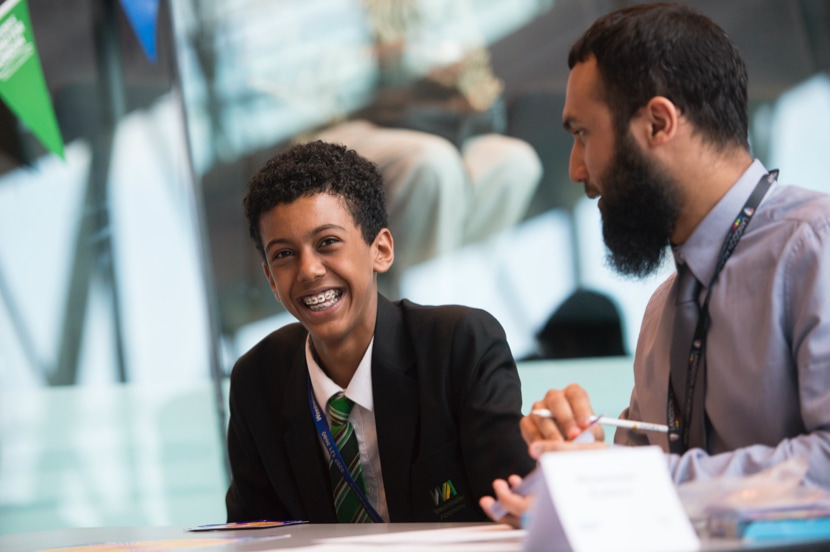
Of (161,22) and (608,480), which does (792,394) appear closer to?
(608,480)

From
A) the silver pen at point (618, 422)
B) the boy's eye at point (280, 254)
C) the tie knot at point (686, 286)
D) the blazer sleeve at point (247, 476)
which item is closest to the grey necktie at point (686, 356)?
the tie knot at point (686, 286)

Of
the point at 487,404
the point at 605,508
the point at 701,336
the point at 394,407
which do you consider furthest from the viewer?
the point at 394,407

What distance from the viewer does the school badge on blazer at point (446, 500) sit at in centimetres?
191

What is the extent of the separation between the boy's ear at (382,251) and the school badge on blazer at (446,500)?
0.54 meters

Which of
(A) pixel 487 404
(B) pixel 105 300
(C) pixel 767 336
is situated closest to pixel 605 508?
(C) pixel 767 336

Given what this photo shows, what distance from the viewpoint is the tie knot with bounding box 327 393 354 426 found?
6.77 ft

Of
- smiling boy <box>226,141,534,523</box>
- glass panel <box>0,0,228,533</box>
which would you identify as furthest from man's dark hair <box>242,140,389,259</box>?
glass panel <box>0,0,228,533</box>

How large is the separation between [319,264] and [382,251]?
0.84ft

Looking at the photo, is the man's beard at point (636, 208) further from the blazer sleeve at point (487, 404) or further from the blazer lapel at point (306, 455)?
the blazer lapel at point (306, 455)

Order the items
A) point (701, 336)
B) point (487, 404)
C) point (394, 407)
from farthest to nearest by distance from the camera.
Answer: point (394, 407) < point (487, 404) < point (701, 336)

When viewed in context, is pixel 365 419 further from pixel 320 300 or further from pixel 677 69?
pixel 677 69

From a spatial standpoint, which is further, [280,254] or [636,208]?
[280,254]

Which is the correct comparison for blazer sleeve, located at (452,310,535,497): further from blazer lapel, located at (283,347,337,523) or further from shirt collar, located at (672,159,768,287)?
shirt collar, located at (672,159,768,287)

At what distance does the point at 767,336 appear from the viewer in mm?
1378
